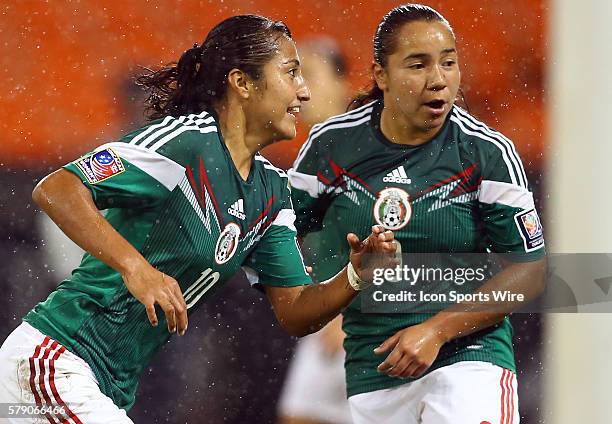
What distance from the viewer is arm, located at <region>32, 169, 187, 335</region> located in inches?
57.2

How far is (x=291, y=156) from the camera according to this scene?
88.7 inches

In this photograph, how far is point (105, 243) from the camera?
1.51 m

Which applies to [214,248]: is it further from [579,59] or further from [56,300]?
[579,59]

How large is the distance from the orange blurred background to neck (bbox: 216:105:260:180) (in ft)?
1.42

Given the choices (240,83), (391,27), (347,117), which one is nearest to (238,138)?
(240,83)

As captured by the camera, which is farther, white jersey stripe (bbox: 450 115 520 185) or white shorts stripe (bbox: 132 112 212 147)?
white jersey stripe (bbox: 450 115 520 185)

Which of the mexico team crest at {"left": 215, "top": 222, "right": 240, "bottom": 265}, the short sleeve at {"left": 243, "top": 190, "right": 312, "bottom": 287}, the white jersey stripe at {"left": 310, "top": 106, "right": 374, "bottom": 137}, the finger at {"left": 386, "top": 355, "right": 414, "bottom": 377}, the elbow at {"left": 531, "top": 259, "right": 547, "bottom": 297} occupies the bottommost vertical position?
the finger at {"left": 386, "top": 355, "right": 414, "bottom": 377}

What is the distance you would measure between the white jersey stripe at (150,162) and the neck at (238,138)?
13 centimetres

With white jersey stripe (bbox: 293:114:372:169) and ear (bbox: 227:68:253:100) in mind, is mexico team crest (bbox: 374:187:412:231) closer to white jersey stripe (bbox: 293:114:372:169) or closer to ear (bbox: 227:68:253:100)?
white jersey stripe (bbox: 293:114:372:169)

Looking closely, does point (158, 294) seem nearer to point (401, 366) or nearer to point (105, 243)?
point (105, 243)

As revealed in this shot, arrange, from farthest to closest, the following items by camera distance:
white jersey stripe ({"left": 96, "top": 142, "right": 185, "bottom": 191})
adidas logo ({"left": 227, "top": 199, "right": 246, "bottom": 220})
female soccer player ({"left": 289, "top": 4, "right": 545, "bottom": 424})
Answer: female soccer player ({"left": 289, "top": 4, "right": 545, "bottom": 424})
adidas logo ({"left": 227, "top": 199, "right": 246, "bottom": 220})
white jersey stripe ({"left": 96, "top": 142, "right": 185, "bottom": 191})

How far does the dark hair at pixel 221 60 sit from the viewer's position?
1.83 meters

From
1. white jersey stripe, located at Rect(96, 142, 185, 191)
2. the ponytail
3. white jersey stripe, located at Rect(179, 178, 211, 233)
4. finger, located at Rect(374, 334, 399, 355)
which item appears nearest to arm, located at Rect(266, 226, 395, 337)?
finger, located at Rect(374, 334, 399, 355)

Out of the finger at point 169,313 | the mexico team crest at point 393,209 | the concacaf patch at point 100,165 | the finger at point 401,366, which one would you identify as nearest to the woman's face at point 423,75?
the mexico team crest at point 393,209
